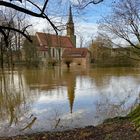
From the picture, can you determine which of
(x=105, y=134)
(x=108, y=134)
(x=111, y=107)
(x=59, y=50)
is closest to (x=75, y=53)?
(x=59, y=50)

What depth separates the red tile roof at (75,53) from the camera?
99537 mm

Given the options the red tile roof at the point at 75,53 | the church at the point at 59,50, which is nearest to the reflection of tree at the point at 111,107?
the church at the point at 59,50

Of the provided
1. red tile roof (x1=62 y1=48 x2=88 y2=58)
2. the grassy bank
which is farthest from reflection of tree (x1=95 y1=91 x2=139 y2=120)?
red tile roof (x1=62 y1=48 x2=88 y2=58)

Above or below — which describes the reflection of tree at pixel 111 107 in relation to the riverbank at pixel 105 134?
below

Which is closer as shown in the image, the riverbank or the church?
the riverbank

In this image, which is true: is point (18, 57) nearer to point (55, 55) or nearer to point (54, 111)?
point (55, 55)

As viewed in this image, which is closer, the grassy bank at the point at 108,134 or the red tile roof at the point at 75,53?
the grassy bank at the point at 108,134

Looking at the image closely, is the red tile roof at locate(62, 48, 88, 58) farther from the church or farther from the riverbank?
the riverbank

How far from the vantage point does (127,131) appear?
8.15 m

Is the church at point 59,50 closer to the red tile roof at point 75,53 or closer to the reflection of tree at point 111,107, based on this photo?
the red tile roof at point 75,53

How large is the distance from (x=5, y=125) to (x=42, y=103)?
5.80 m

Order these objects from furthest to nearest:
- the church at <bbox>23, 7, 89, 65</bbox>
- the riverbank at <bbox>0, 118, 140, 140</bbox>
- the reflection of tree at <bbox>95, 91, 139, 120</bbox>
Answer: the church at <bbox>23, 7, 89, 65</bbox>
the reflection of tree at <bbox>95, 91, 139, 120</bbox>
the riverbank at <bbox>0, 118, 140, 140</bbox>

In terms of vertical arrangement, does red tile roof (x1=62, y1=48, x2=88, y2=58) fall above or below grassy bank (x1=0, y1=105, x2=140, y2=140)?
above

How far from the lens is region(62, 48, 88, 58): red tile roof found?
99537mm
